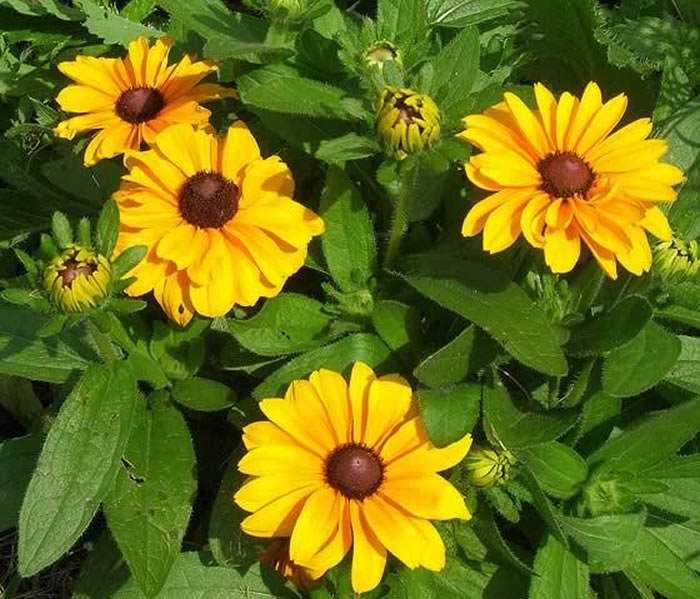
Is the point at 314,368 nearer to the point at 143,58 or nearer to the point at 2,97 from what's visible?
the point at 143,58

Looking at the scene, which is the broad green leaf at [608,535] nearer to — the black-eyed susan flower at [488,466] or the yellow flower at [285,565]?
the black-eyed susan flower at [488,466]

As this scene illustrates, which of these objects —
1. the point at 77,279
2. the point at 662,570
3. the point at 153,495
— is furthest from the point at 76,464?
the point at 662,570

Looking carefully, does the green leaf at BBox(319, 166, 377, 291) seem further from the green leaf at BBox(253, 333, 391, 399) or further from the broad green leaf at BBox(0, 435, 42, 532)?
the broad green leaf at BBox(0, 435, 42, 532)

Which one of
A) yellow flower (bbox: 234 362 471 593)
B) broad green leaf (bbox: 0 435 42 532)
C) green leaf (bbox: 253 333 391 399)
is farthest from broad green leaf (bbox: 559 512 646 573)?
broad green leaf (bbox: 0 435 42 532)

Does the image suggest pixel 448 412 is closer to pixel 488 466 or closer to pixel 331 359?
pixel 488 466

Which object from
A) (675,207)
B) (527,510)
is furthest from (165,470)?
(675,207)
